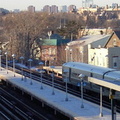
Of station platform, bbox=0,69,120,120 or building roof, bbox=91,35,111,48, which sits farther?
building roof, bbox=91,35,111,48

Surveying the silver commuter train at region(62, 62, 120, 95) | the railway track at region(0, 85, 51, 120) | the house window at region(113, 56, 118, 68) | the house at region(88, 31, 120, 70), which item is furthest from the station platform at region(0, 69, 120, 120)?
the house window at region(113, 56, 118, 68)

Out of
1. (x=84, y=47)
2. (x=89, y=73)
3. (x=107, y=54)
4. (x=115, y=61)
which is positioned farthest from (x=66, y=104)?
(x=84, y=47)

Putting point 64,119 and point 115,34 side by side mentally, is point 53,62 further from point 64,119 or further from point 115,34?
point 64,119

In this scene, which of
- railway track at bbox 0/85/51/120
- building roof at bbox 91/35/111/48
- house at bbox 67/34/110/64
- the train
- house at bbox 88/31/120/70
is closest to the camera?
railway track at bbox 0/85/51/120

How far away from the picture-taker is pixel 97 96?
94.8ft

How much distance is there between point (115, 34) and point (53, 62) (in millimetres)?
9662

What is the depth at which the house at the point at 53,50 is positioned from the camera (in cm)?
5487

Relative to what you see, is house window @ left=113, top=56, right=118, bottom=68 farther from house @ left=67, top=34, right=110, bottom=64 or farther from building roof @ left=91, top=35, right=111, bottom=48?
building roof @ left=91, top=35, right=111, bottom=48

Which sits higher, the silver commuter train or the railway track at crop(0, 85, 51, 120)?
the silver commuter train

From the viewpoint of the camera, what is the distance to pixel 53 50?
56.5 meters

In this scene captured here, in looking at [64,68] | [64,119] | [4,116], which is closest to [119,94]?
[64,119]

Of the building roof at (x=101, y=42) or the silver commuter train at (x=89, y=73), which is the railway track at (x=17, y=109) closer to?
the silver commuter train at (x=89, y=73)

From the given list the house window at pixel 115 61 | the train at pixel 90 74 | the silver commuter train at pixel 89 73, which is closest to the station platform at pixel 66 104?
the train at pixel 90 74

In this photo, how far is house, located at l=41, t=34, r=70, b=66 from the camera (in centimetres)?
5487
